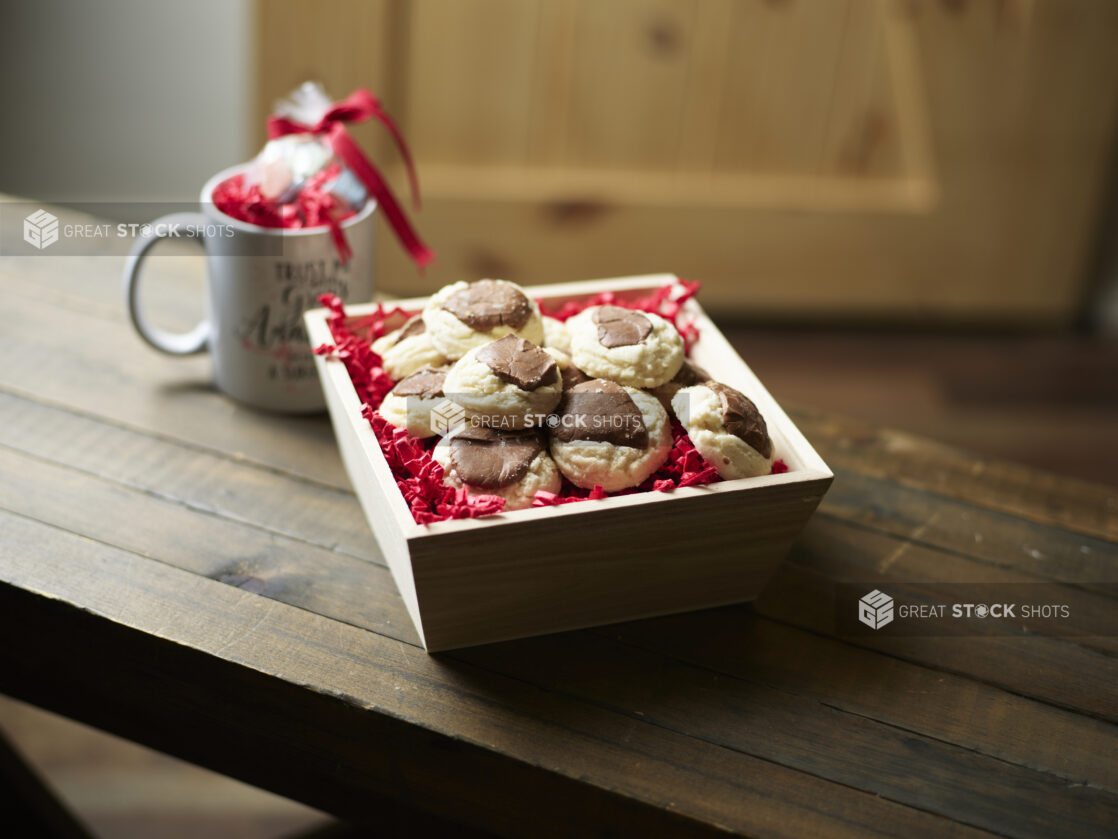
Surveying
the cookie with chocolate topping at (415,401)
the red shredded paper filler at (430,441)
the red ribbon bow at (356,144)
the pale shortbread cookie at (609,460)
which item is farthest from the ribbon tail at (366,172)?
the pale shortbread cookie at (609,460)

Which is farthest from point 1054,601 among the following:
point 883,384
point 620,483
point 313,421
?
point 883,384

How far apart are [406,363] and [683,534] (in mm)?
260

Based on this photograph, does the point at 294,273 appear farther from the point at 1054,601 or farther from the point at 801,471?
the point at 1054,601

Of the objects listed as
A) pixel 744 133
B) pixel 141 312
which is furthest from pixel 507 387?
pixel 744 133

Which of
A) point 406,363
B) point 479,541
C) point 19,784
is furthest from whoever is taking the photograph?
point 19,784

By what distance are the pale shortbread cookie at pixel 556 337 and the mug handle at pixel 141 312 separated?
33 cm

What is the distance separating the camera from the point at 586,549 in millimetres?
704

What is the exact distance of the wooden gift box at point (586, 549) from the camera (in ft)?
2.20

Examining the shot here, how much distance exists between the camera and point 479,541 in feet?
2.18

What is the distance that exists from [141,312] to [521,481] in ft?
1.68

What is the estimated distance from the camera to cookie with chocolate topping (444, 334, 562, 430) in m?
0.73

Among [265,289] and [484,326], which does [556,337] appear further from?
[265,289]

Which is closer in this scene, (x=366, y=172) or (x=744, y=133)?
(x=366, y=172)

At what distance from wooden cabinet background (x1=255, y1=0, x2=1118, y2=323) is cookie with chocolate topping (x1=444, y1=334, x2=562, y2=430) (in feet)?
3.94
